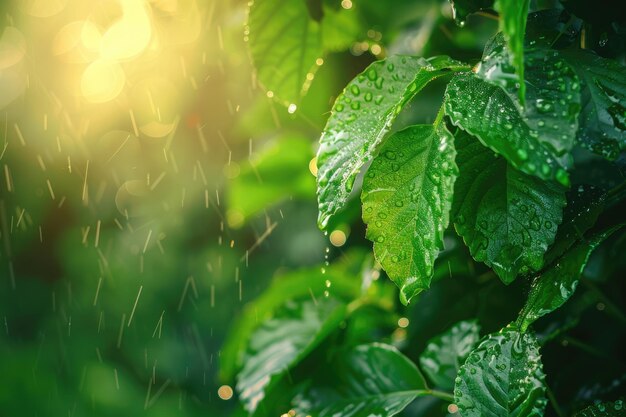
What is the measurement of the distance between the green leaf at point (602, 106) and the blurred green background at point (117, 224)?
3.31ft

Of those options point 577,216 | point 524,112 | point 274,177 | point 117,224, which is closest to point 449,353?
point 577,216

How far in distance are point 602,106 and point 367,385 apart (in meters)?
0.36

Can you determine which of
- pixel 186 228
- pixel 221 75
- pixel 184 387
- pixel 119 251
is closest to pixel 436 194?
pixel 221 75

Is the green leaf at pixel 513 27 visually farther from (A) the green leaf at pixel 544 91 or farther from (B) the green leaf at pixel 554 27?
(B) the green leaf at pixel 554 27

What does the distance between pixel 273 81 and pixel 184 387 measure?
6.83 feet

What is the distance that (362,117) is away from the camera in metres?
0.44

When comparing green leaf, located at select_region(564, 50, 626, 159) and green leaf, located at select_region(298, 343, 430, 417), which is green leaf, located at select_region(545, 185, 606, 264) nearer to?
green leaf, located at select_region(564, 50, 626, 159)

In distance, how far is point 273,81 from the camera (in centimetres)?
67

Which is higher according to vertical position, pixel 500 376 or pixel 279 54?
pixel 279 54

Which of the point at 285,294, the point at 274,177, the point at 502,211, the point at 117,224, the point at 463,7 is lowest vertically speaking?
the point at 117,224

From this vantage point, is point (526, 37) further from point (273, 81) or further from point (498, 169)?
point (273, 81)

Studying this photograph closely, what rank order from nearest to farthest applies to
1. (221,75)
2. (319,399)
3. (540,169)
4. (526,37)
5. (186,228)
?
(540,169)
(526,37)
(319,399)
(221,75)
(186,228)

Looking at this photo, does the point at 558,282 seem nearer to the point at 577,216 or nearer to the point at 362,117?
the point at 577,216

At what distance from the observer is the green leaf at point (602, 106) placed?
0.41 metres
